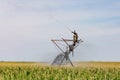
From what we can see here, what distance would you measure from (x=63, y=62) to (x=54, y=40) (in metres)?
3.75

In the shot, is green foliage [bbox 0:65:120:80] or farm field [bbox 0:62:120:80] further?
farm field [bbox 0:62:120:80]

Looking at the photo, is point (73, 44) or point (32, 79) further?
point (73, 44)

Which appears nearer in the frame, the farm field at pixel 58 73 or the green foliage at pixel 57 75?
the green foliage at pixel 57 75

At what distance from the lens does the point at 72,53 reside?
47.8m

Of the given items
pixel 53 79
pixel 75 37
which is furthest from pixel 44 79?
pixel 75 37

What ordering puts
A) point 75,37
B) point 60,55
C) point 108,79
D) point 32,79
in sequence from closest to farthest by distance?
→ point 32,79, point 108,79, point 75,37, point 60,55

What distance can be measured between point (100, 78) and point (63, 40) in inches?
1161

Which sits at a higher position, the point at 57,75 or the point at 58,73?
the point at 58,73

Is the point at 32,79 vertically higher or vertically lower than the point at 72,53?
lower

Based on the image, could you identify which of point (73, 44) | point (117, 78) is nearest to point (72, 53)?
point (73, 44)

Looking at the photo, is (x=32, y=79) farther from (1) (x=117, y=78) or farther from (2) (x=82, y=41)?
(2) (x=82, y=41)

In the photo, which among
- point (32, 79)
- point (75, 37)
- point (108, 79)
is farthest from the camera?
point (75, 37)

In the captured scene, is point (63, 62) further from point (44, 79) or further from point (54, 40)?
point (44, 79)

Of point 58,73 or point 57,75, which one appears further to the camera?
point 58,73
